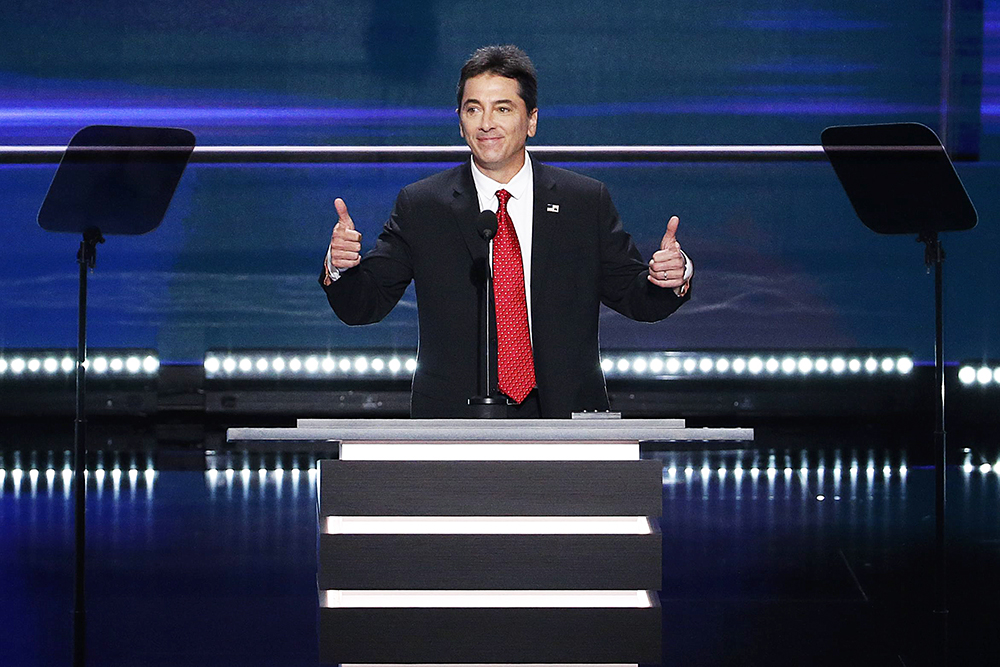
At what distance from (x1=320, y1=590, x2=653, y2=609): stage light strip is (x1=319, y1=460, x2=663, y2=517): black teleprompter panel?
10 centimetres

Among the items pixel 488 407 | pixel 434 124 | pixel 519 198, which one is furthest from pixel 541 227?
pixel 434 124

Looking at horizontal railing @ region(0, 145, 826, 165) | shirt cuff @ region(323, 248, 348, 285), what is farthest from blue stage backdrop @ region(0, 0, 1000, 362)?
shirt cuff @ region(323, 248, 348, 285)

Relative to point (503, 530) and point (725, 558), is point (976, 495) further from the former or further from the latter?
point (503, 530)

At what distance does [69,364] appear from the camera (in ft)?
17.4

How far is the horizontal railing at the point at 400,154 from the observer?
5254 mm

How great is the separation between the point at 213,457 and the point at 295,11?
2175 mm

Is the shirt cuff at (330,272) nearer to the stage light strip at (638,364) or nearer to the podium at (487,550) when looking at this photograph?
the podium at (487,550)

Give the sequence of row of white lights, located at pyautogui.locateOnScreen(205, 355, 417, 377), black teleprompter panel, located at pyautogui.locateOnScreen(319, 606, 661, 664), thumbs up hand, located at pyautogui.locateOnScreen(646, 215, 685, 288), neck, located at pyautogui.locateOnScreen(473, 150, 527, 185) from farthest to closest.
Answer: row of white lights, located at pyautogui.locateOnScreen(205, 355, 417, 377)
neck, located at pyautogui.locateOnScreen(473, 150, 527, 185)
thumbs up hand, located at pyautogui.locateOnScreen(646, 215, 685, 288)
black teleprompter panel, located at pyautogui.locateOnScreen(319, 606, 661, 664)

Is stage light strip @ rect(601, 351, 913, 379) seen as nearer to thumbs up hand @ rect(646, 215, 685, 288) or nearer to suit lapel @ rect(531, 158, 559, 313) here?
suit lapel @ rect(531, 158, 559, 313)

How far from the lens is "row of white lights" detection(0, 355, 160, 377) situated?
527cm

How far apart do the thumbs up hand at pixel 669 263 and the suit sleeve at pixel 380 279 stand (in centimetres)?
56

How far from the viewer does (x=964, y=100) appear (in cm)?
538

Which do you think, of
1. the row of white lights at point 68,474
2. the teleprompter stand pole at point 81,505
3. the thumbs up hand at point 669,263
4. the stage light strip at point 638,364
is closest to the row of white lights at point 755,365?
the stage light strip at point 638,364

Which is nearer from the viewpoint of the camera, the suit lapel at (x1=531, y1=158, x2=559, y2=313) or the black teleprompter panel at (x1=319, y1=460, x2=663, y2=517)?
the black teleprompter panel at (x1=319, y1=460, x2=663, y2=517)
